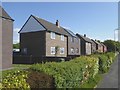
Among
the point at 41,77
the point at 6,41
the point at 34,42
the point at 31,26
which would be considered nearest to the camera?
the point at 41,77

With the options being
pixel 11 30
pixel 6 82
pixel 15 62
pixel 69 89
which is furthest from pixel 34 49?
pixel 6 82

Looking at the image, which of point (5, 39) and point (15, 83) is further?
point (5, 39)

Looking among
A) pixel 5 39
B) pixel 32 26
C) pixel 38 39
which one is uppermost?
pixel 32 26

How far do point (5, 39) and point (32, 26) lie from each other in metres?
17.6

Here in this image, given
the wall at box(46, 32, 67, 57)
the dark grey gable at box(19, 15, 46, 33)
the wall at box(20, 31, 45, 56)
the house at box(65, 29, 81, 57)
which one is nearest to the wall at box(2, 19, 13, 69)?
the wall at box(20, 31, 45, 56)

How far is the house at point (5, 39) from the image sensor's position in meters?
25.8

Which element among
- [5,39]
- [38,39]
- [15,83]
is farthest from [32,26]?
[15,83]

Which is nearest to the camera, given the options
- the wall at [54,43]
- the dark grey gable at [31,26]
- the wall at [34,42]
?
the wall at [34,42]

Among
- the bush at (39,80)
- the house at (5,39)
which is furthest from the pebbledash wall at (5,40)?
the bush at (39,80)

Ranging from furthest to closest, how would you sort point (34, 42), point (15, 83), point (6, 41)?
point (34, 42) → point (6, 41) → point (15, 83)

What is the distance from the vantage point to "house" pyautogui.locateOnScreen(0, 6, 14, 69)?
25761mm

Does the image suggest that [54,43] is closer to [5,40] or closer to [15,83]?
[5,40]

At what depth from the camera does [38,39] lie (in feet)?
138

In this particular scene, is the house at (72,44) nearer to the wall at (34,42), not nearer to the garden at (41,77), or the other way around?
the wall at (34,42)
